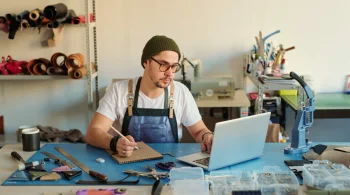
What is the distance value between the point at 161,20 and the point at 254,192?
250 centimetres

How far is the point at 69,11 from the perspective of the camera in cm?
382

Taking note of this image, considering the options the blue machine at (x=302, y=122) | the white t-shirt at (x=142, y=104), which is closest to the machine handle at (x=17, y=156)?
the white t-shirt at (x=142, y=104)

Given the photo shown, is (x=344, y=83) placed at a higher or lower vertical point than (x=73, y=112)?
higher

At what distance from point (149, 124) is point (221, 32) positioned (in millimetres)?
1643

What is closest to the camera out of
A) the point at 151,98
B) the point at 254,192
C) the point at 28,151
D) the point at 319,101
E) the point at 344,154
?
the point at 254,192

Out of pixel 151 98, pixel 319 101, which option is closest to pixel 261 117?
pixel 151 98

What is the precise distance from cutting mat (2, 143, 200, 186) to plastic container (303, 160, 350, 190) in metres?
0.55

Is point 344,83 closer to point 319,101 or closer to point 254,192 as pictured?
point 319,101

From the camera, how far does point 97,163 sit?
6.98ft

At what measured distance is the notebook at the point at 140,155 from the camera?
2.14 meters

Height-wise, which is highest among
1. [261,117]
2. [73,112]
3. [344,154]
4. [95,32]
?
[95,32]

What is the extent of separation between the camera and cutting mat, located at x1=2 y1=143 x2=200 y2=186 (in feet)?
6.21

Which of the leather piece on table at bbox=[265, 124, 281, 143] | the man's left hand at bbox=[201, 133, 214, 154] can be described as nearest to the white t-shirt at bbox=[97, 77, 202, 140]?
the man's left hand at bbox=[201, 133, 214, 154]

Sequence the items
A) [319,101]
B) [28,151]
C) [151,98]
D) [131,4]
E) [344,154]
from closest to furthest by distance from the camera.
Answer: [344,154] → [28,151] → [151,98] → [319,101] → [131,4]
